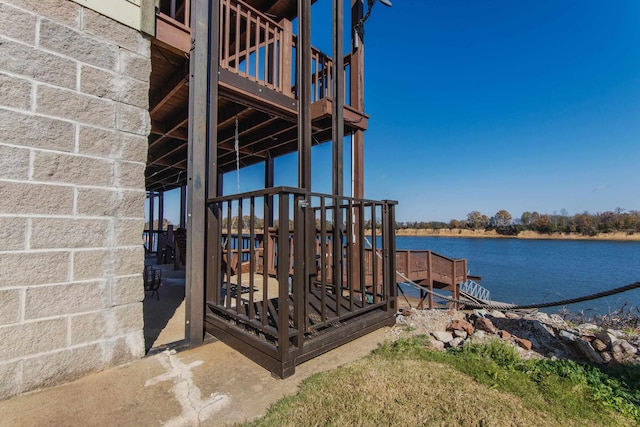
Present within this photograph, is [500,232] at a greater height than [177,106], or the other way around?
[177,106]

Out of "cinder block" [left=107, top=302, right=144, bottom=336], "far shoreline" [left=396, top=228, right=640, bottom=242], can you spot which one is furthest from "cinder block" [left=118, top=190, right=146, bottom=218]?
"far shoreline" [left=396, top=228, right=640, bottom=242]

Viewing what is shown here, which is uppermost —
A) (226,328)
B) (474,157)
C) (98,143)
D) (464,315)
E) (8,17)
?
(474,157)

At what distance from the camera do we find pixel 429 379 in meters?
1.77

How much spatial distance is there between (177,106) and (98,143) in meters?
2.83

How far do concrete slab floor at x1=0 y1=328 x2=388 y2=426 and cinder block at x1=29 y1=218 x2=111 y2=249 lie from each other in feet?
2.69

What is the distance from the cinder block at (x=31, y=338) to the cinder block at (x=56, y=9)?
178cm

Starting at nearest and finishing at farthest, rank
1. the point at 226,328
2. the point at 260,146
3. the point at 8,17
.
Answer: the point at 8,17 < the point at 226,328 < the point at 260,146

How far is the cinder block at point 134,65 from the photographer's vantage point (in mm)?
2000

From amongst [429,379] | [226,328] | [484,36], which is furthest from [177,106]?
[484,36]

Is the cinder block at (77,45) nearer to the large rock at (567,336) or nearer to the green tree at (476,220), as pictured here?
the large rock at (567,336)

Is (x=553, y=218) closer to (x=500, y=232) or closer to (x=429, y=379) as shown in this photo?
(x=500, y=232)

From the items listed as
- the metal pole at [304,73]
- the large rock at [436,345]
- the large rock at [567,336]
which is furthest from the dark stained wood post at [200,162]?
the large rock at [567,336]

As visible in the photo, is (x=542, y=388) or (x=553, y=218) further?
(x=553, y=218)

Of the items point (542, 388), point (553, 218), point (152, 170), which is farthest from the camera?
point (553, 218)
